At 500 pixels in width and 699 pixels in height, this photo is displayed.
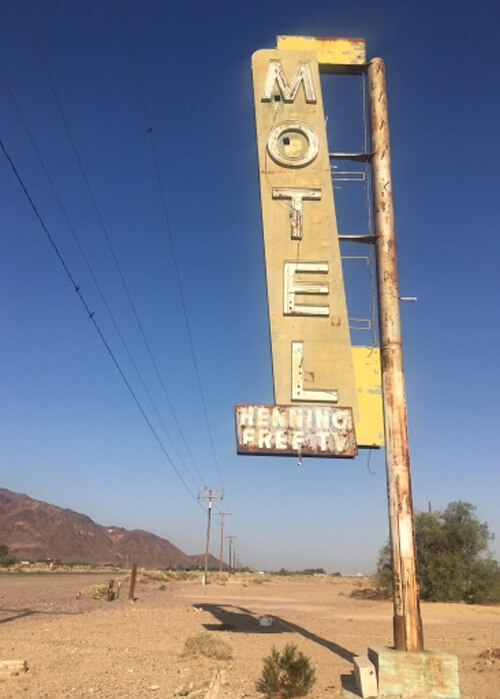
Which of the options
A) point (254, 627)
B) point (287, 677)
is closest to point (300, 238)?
point (287, 677)

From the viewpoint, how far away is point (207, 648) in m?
11.2

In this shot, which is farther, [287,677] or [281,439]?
[281,439]

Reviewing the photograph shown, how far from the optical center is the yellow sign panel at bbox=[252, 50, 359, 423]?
10.6m

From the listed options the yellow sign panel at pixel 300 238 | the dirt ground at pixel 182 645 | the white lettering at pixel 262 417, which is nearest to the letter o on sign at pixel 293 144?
the yellow sign panel at pixel 300 238

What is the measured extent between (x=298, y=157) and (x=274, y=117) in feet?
3.96

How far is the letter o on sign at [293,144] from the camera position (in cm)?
1167

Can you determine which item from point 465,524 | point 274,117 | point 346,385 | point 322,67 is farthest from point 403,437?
point 465,524

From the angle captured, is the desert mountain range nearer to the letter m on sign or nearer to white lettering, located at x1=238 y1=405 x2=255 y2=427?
white lettering, located at x1=238 y1=405 x2=255 y2=427

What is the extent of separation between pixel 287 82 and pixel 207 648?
40.0 feet

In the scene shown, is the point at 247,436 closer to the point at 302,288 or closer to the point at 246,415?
the point at 246,415

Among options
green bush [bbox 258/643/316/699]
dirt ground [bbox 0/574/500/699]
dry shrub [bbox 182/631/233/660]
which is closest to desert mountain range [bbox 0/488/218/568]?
dirt ground [bbox 0/574/500/699]

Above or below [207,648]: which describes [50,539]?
below

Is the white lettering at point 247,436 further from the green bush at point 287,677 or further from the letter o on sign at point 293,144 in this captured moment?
the letter o on sign at point 293,144

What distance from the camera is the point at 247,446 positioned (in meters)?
9.78
